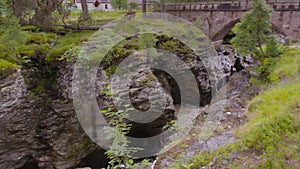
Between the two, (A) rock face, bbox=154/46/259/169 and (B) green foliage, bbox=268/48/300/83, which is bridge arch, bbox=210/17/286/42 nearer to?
(A) rock face, bbox=154/46/259/169

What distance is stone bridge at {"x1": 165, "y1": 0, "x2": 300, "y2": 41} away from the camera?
20.2 m

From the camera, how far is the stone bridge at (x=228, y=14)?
20.2 metres

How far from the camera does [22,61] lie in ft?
36.2

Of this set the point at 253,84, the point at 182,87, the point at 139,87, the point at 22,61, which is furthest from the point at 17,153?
the point at 253,84

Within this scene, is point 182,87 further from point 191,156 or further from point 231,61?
point 191,156

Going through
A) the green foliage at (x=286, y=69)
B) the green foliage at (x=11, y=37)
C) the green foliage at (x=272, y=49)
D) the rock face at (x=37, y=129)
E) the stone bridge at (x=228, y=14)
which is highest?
the stone bridge at (x=228, y=14)

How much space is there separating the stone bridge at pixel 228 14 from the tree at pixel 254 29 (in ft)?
27.7

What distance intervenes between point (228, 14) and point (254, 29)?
472 inches

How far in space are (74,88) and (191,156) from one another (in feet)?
20.5

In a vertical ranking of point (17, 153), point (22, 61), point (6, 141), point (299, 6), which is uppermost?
point (299, 6)

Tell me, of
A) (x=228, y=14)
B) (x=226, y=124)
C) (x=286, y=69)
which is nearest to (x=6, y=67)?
(x=226, y=124)

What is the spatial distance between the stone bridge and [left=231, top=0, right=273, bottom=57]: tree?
846cm

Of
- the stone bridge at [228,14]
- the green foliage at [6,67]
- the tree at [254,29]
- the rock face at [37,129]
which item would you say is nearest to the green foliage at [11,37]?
the green foliage at [6,67]

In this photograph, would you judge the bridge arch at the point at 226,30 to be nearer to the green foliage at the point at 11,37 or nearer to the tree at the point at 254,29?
the tree at the point at 254,29
